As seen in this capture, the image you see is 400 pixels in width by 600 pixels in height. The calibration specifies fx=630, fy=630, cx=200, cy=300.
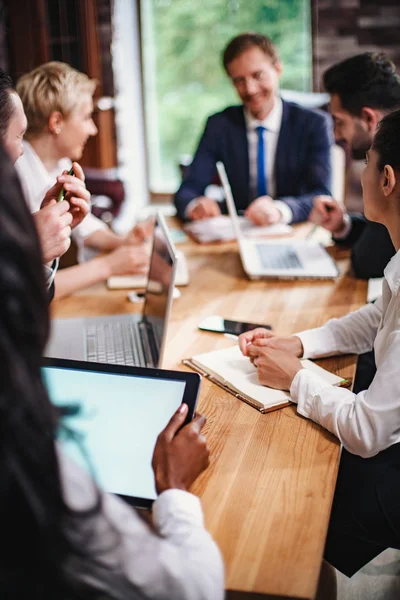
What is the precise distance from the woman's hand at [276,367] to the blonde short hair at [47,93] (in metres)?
1.23

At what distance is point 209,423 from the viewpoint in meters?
1.17

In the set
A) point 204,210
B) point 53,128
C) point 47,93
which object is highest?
point 47,93

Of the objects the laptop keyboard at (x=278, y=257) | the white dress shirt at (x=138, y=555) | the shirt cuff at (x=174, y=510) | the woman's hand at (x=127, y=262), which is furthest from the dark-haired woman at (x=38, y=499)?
the laptop keyboard at (x=278, y=257)

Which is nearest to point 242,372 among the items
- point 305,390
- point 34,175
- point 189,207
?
point 305,390

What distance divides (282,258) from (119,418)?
126 centimetres

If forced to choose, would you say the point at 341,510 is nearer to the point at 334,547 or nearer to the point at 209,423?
the point at 334,547

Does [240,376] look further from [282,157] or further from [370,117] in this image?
[282,157]

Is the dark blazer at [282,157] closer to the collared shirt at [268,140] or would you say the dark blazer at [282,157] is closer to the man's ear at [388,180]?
the collared shirt at [268,140]

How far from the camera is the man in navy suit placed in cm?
263

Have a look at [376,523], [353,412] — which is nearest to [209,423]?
[353,412]

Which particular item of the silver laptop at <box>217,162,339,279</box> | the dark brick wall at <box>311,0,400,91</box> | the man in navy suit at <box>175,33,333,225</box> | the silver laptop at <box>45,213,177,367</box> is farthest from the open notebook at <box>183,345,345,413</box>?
the dark brick wall at <box>311,0,400,91</box>

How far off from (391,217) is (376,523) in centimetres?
61

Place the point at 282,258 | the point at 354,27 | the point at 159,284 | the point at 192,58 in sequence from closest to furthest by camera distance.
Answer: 1. the point at 159,284
2. the point at 282,258
3. the point at 354,27
4. the point at 192,58

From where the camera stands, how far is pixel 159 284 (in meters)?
1.54
